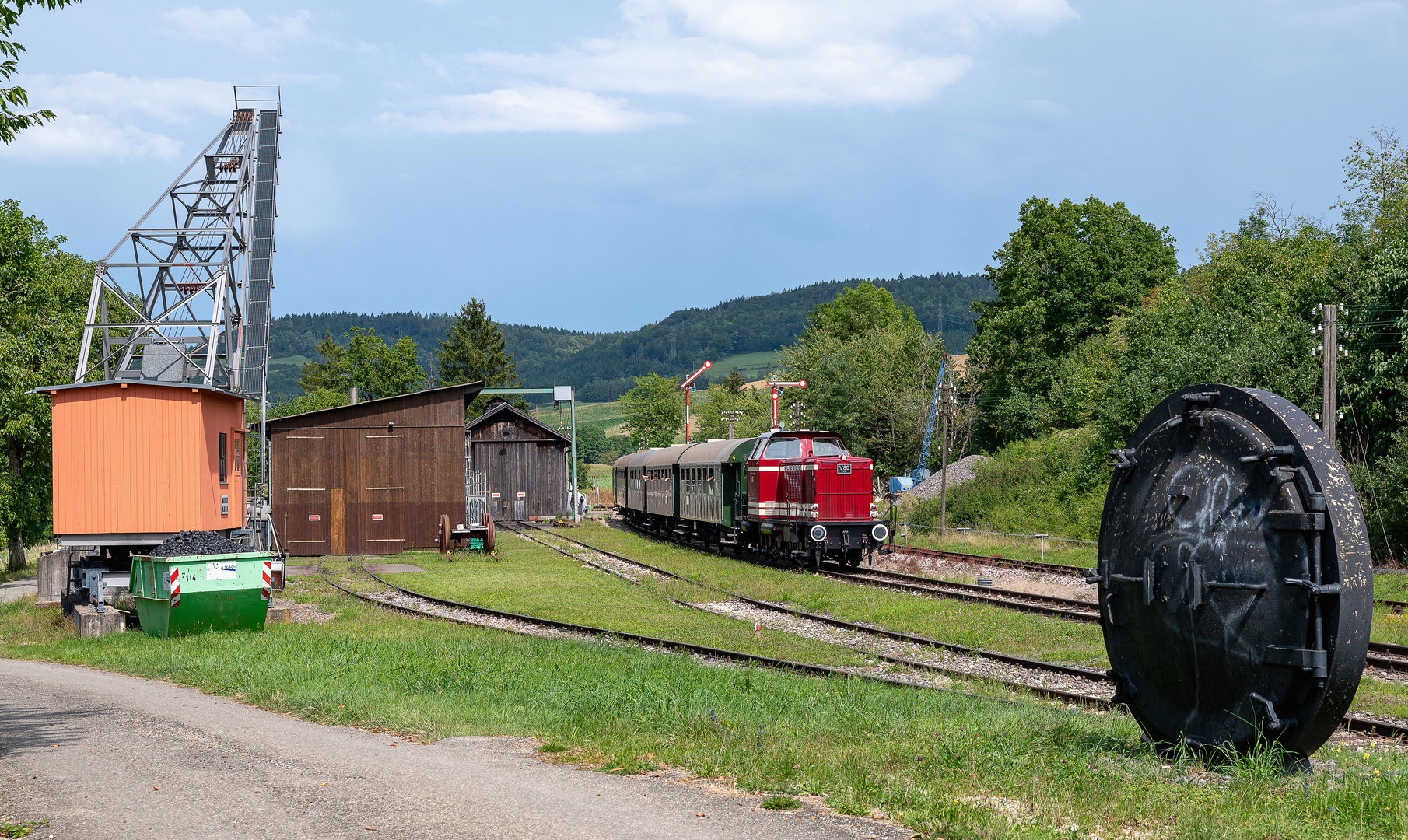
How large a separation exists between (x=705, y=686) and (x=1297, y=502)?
23.3 feet

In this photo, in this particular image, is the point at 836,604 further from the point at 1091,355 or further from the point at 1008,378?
the point at 1008,378

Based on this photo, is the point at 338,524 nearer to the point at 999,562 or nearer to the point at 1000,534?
the point at 999,562

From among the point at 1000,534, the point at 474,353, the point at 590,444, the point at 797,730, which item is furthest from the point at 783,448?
the point at 590,444

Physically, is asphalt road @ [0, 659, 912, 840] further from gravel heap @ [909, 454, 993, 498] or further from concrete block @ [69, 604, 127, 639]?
gravel heap @ [909, 454, 993, 498]

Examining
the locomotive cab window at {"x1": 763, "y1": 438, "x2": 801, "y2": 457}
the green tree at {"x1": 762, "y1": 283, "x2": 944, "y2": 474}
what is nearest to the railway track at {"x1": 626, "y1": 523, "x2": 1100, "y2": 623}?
the locomotive cab window at {"x1": 763, "y1": 438, "x2": 801, "y2": 457}

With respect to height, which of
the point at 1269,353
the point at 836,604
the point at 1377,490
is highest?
the point at 1269,353

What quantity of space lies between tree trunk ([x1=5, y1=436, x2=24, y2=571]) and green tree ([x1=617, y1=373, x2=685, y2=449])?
83.0 m

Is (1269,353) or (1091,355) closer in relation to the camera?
(1269,353)

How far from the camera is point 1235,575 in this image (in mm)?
6496

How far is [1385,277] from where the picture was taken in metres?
26.3

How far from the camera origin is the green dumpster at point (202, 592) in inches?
657

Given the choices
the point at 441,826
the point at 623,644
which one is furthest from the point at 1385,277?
the point at 441,826

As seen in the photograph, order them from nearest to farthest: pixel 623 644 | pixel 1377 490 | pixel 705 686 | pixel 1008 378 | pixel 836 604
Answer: pixel 705 686, pixel 623 644, pixel 836 604, pixel 1377 490, pixel 1008 378

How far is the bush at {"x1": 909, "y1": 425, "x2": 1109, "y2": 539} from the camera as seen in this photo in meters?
34.6
